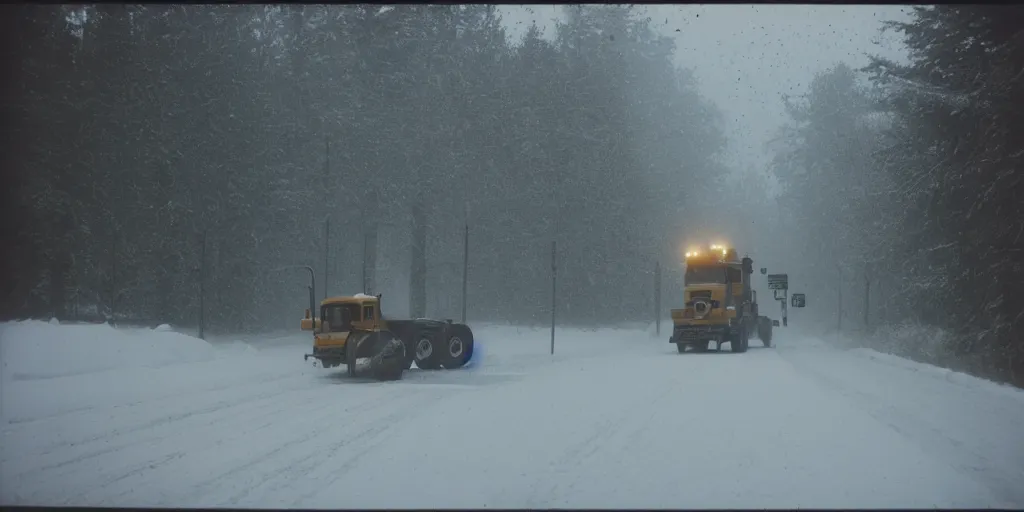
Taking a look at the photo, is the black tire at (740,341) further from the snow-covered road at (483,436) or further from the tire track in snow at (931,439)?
the tire track in snow at (931,439)

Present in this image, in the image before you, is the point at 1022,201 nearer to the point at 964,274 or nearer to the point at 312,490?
the point at 964,274

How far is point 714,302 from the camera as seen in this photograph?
112 ft

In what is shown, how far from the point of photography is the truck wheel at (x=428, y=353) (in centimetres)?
2512

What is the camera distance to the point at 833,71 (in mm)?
83625

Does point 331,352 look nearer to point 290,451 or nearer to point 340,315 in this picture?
point 340,315

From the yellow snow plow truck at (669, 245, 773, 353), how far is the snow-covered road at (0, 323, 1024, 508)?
1018 cm

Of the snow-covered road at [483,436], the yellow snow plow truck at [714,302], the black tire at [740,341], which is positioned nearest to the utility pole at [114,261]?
the snow-covered road at [483,436]

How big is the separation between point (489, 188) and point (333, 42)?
491 inches

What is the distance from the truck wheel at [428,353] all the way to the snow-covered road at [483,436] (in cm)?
205

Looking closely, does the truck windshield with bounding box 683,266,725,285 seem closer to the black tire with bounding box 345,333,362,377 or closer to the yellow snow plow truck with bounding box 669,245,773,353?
the yellow snow plow truck with bounding box 669,245,773,353

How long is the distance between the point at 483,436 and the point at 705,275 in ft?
78.0

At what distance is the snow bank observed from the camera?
63.1ft

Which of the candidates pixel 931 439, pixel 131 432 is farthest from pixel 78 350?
pixel 931 439

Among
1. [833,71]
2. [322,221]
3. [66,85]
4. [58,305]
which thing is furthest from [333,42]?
[833,71]
